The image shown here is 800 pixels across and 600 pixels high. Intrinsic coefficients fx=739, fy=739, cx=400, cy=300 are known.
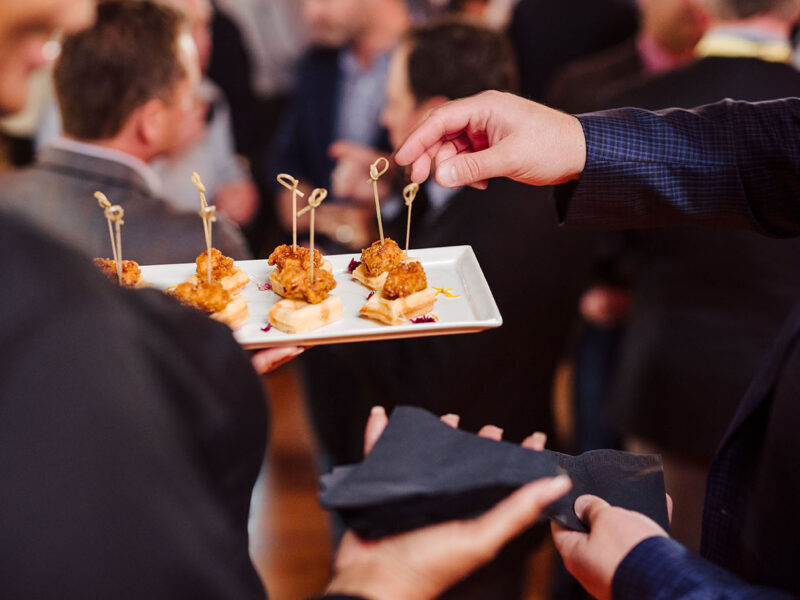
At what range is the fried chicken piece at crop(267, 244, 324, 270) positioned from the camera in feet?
3.07

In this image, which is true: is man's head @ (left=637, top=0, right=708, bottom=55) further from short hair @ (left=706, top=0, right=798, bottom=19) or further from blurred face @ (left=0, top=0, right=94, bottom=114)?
blurred face @ (left=0, top=0, right=94, bottom=114)

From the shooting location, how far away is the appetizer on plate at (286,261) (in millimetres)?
926

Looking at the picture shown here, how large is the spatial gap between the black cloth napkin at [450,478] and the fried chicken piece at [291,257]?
0.22m

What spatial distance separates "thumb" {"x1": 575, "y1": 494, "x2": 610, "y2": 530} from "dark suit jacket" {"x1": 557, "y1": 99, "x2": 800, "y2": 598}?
9.3 inches

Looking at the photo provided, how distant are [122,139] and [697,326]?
4.10 ft

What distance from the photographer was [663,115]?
104cm

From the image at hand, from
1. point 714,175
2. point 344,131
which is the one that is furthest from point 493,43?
point 344,131

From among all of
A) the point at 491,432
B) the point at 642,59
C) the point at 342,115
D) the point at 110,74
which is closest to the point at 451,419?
the point at 491,432

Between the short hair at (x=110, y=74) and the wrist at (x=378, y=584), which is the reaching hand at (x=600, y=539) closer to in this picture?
the wrist at (x=378, y=584)

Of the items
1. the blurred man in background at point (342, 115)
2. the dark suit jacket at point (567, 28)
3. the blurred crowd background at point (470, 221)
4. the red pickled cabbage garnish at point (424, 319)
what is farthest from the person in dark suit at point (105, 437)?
the dark suit jacket at point (567, 28)

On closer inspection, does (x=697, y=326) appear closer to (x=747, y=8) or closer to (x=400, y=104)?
(x=747, y=8)

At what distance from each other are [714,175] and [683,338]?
0.74m

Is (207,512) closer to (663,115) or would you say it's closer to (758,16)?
(663,115)

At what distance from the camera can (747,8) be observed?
1.29 metres
